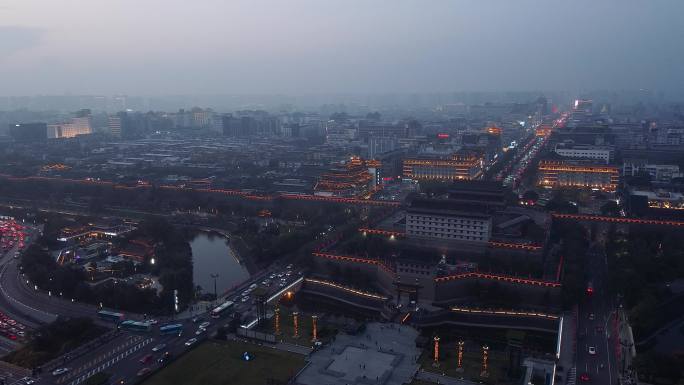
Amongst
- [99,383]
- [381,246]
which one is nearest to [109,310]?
[99,383]

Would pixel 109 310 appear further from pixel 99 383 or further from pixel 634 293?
pixel 634 293

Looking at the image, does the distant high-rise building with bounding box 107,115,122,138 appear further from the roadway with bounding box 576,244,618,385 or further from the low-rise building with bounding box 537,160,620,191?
the roadway with bounding box 576,244,618,385

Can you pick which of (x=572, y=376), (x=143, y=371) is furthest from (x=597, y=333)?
(x=143, y=371)

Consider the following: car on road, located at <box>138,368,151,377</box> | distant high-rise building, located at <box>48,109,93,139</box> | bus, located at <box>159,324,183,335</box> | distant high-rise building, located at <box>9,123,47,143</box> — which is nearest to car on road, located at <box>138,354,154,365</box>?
car on road, located at <box>138,368,151,377</box>

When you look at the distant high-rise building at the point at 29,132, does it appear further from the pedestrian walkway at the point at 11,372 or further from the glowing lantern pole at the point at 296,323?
the glowing lantern pole at the point at 296,323

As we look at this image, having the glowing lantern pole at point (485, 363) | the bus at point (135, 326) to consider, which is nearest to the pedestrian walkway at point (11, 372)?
the bus at point (135, 326)

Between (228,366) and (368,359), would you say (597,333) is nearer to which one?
(368,359)

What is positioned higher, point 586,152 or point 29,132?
point 29,132
